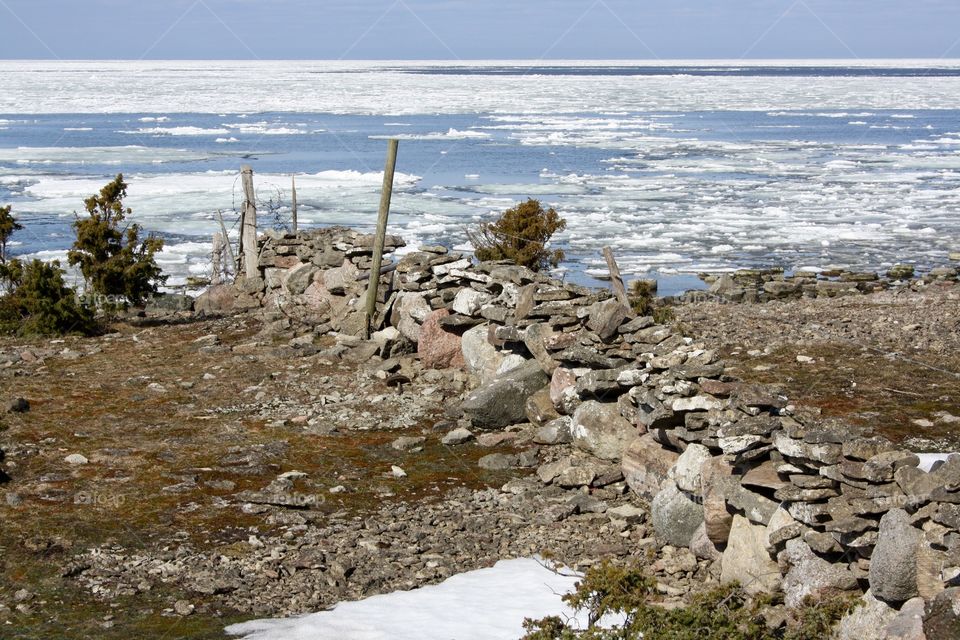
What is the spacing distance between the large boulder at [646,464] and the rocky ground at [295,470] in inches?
6.6

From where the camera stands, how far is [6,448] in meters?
8.88

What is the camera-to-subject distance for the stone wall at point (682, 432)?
5129 mm

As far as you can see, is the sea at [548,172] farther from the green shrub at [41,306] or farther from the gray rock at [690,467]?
the gray rock at [690,467]

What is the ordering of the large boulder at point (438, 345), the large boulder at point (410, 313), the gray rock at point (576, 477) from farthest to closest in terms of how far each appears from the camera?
1. the large boulder at point (410, 313)
2. the large boulder at point (438, 345)
3. the gray rock at point (576, 477)

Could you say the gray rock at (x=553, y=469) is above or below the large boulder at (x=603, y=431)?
below

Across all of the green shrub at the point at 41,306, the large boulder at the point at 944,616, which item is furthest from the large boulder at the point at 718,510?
the green shrub at the point at 41,306

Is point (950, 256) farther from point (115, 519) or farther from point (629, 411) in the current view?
point (115, 519)

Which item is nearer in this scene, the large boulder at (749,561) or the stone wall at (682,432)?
the stone wall at (682,432)

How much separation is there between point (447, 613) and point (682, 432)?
2302 millimetres

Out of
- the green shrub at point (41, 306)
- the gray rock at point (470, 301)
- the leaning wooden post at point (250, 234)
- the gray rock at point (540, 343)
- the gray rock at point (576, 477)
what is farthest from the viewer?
the leaning wooden post at point (250, 234)

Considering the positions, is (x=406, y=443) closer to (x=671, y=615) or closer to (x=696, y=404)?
(x=696, y=404)

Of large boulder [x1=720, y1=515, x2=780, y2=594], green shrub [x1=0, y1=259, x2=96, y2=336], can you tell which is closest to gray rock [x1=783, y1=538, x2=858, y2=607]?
large boulder [x1=720, y1=515, x2=780, y2=594]

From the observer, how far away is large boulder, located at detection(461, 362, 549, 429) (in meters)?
9.53

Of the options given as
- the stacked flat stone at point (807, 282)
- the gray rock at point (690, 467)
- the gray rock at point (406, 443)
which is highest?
Answer: the gray rock at point (690, 467)
